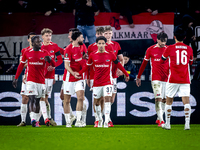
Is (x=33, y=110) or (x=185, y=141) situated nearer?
(x=185, y=141)

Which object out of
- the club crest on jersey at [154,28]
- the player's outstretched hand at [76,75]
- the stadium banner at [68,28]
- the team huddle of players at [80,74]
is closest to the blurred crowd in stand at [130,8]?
the stadium banner at [68,28]

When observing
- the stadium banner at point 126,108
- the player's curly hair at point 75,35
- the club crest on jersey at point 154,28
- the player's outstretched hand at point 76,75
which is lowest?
the stadium banner at point 126,108

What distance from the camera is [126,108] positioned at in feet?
33.6

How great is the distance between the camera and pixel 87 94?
33.7 ft

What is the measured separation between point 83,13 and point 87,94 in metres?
2.92

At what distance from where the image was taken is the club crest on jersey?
12453 mm

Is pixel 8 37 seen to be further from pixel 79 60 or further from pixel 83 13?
pixel 79 60

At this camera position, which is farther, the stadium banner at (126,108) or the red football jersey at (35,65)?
the stadium banner at (126,108)

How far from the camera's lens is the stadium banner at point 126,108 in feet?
33.5

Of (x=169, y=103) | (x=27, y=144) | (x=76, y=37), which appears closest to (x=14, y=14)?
(x=76, y=37)

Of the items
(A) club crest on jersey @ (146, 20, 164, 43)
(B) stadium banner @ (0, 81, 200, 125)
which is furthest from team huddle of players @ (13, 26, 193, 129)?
(A) club crest on jersey @ (146, 20, 164, 43)

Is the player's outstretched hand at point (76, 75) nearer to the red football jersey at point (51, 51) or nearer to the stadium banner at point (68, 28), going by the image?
the red football jersey at point (51, 51)

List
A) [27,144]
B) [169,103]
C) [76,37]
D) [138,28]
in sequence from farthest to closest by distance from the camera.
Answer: [138,28]
[76,37]
[169,103]
[27,144]

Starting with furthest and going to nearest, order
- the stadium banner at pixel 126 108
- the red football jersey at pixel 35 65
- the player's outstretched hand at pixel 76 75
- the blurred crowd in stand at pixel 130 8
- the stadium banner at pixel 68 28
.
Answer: the stadium banner at pixel 68 28, the blurred crowd in stand at pixel 130 8, the stadium banner at pixel 126 108, the red football jersey at pixel 35 65, the player's outstretched hand at pixel 76 75
